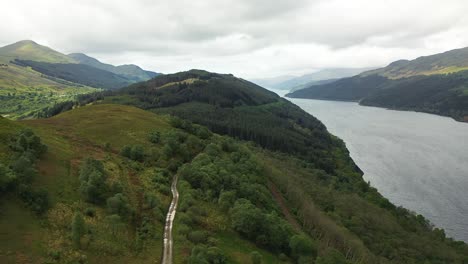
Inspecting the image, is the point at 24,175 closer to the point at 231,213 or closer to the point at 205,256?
the point at 205,256

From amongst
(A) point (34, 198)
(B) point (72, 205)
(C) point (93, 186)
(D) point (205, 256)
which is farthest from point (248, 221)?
(A) point (34, 198)

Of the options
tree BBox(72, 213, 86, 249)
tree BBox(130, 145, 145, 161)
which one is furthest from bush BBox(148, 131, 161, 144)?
tree BBox(72, 213, 86, 249)

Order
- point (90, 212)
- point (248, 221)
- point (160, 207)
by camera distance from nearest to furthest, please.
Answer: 1. point (90, 212)
2. point (248, 221)
3. point (160, 207)

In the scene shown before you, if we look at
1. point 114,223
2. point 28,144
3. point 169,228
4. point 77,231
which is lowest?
point 169,228

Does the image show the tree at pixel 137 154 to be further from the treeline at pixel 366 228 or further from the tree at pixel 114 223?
the treeline at pixel 366 228

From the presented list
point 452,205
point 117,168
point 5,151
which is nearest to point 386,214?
point 452,205
